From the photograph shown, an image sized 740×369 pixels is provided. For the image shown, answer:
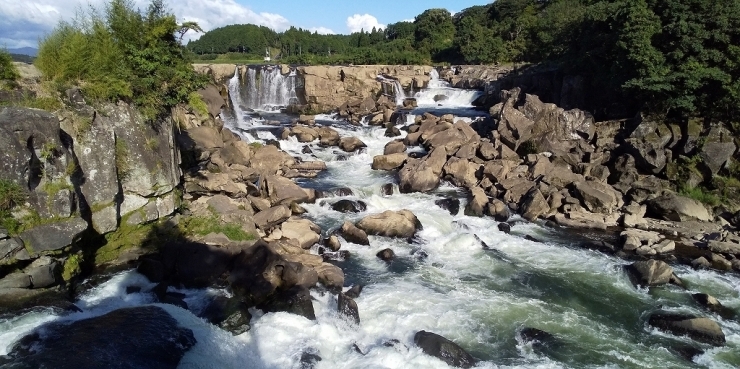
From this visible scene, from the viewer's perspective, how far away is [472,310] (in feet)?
46.4

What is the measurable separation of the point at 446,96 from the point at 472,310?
37521mm

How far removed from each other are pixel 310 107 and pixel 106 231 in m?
32.1

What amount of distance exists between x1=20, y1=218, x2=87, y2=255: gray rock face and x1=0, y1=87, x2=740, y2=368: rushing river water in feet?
5.09

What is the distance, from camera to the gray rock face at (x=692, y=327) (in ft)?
42.7

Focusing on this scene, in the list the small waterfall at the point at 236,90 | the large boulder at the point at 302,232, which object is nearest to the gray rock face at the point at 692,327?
the large boulder at the point at 302,232

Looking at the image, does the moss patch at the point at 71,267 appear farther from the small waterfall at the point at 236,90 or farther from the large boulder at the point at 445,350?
the small waterfall at the point at 236,90

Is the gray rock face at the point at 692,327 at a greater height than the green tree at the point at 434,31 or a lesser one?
lesser

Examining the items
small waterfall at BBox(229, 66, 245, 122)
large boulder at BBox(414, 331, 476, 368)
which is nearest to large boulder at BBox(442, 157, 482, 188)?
large boulder at BBox(414, 331, 476, 368)

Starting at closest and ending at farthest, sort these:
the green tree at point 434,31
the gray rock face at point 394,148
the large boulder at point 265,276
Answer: the large boulder at point 265,276, the gray rock face at point 394,148, the green tree at point 434,31

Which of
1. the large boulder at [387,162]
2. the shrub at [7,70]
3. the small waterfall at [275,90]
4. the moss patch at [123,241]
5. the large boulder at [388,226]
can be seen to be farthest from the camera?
the small waterfall at [275,90]

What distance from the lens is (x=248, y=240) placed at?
1677cm

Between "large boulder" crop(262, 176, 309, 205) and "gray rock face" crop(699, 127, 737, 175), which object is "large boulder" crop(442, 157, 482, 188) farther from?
"gray rock face" crop(699, 127, 737, 175)

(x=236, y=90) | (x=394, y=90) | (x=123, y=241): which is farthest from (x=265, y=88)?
(x=123, y=241)

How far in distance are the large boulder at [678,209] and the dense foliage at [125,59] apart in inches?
804
